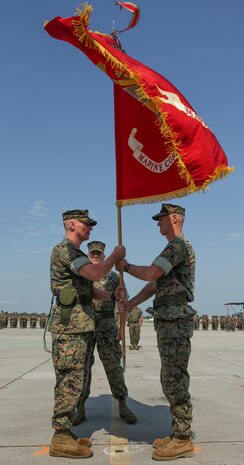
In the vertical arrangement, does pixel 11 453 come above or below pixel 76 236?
below

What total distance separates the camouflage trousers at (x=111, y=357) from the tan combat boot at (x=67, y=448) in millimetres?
1197

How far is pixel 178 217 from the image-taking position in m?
4.28

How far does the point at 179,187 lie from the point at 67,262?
125 cm

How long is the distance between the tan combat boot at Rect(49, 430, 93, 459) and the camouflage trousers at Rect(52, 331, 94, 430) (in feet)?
0.29

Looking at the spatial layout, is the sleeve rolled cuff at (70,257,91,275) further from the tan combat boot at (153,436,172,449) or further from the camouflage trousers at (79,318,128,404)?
the tan combat boot at (153,436,172,449)

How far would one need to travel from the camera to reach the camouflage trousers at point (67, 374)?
3.86 m

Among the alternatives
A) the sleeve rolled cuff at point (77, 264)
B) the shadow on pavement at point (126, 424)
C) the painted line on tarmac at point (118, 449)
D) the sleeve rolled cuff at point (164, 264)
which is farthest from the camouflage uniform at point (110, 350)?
the sleeve rolled cuff at point (164, 264)

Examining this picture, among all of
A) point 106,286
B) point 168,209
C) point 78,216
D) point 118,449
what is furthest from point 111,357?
point 168,209

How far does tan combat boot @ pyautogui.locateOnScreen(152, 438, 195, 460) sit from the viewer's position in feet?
Result: 12.2

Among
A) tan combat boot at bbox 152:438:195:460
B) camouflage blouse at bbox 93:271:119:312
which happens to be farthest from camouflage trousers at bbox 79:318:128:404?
tan combat boot at bbox 152:438:195:460

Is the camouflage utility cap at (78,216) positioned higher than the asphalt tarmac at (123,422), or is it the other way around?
the camouflage utility cap at (78,216)

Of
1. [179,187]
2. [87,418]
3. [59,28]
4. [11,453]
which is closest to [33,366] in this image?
[87,418]

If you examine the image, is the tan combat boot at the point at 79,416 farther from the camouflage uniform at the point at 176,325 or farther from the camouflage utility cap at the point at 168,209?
the camouflage utility cap at the point at 168,209

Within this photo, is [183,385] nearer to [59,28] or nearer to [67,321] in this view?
[67,321]
